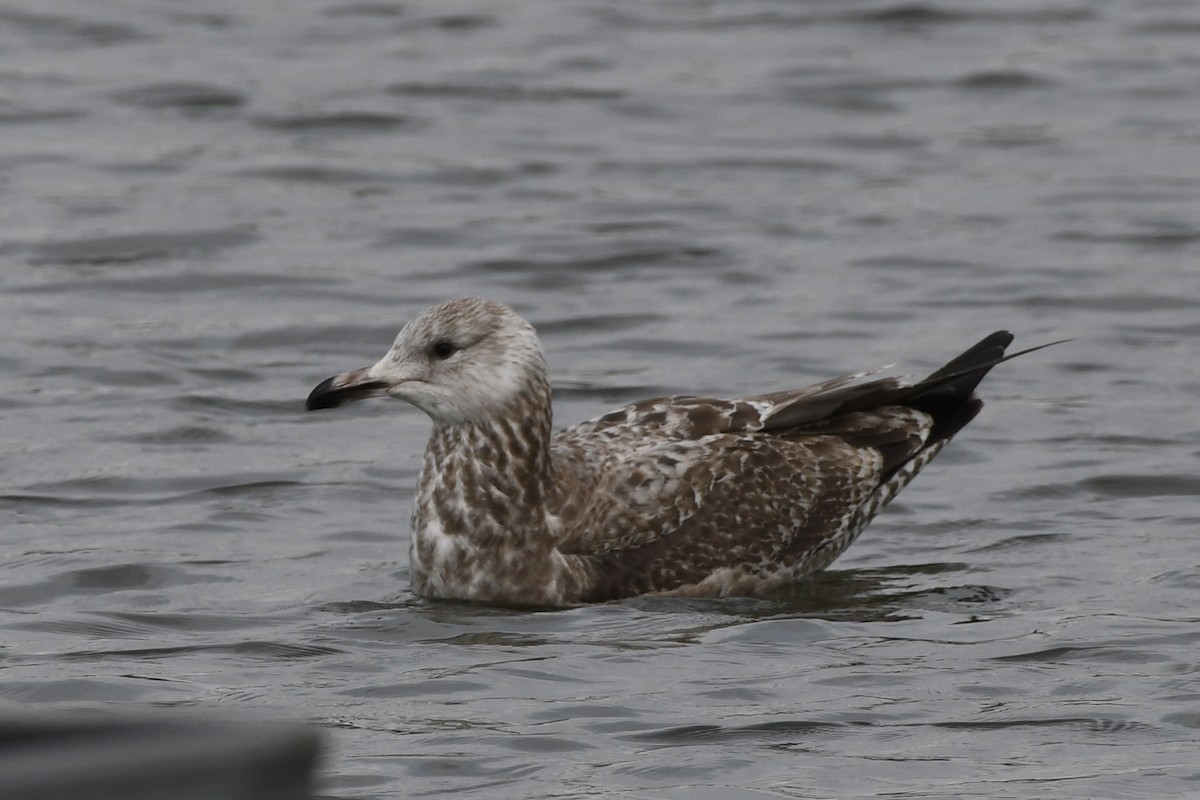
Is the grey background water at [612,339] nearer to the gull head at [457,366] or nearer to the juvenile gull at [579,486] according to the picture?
the juvenile gull at [579,486]

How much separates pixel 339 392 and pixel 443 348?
0.43 meters

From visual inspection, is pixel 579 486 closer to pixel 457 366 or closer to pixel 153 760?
pixel 457 366

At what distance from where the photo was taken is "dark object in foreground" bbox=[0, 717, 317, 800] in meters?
3.08

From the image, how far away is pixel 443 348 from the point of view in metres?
8.77

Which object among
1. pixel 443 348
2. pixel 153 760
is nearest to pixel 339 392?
pixel 443 348

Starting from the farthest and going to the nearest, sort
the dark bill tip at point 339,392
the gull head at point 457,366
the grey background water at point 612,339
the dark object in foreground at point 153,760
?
1. the gull head at point 457,366
2. the dark bill tip at point 339,392
3. the grey background water at point 612,339
4. the dark object in foreground at point 153,760

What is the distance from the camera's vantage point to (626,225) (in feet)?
50.9

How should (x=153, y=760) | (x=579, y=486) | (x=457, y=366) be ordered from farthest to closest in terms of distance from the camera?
(x=579, y=486) → (x=457, y=366) → (x=153, y=760)

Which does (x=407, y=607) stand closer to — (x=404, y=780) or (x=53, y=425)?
(x=404, y=780)

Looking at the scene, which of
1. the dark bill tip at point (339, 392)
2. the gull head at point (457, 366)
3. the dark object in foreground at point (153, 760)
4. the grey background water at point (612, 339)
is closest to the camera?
the dark object in foreground at point (153, 760)

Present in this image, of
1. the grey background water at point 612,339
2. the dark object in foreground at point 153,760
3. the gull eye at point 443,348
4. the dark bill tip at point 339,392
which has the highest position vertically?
the dark object in foreground at point 153,760

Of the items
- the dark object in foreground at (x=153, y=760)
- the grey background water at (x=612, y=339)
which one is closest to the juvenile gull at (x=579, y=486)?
the grey background water at (x=612, y=339)

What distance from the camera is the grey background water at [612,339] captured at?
7312 mm

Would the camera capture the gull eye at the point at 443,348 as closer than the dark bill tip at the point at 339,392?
No
